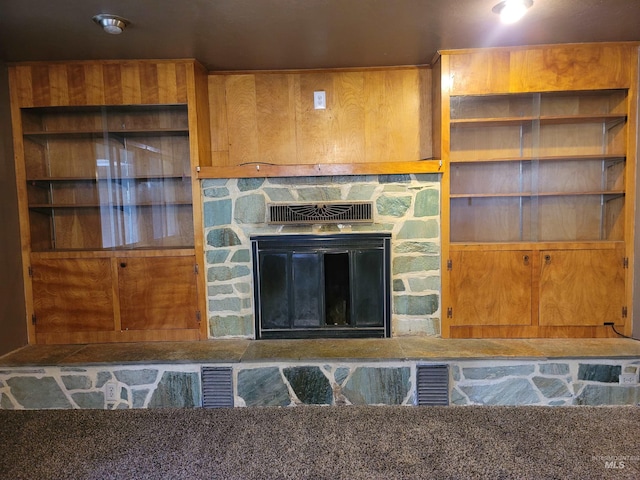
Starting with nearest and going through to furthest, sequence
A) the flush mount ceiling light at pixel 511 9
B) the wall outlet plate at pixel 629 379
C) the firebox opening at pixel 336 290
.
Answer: the flush mount ceiling light at pixel 511 9 → the wall outlet plate at pixel 629 379 → the firebox opening at pixel 336 290

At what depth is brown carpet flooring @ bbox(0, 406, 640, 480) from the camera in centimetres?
177

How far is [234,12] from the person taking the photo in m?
2.13

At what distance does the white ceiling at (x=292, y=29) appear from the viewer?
6.80 feet

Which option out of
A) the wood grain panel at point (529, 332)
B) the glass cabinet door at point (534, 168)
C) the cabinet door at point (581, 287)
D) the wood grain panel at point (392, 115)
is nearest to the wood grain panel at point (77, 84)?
the wood grain panel at point (392, 115)

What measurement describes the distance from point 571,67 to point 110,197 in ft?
12.3

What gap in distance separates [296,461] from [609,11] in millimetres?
3115

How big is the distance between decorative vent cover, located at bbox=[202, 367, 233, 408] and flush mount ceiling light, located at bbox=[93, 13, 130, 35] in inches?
87.0

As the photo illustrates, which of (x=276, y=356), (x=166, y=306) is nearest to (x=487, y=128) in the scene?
(x=276, y=356)

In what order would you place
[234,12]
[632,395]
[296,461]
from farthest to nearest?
[632,395] < [234,12] < [296,461]

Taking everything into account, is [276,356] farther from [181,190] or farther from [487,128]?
[487,128]

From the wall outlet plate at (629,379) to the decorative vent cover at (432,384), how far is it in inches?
44.9

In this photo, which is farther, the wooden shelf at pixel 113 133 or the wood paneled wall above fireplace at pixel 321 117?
the wood paneled wall above fireplace at pixel 321 117

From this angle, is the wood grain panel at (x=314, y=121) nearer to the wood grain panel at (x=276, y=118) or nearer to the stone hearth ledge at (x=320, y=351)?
the wood grain panel at (x=276, y=118)

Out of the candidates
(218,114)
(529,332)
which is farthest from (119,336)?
(529,332)
